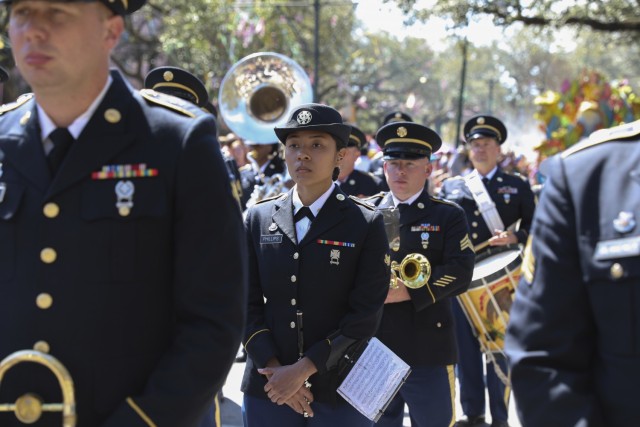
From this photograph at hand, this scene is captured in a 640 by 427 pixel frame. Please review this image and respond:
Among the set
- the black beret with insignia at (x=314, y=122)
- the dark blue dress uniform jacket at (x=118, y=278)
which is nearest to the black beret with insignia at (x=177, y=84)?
the black beret with insignia at (x=314, y=122)

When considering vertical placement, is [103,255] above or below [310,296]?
above

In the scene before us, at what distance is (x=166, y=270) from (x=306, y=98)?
8172 mm

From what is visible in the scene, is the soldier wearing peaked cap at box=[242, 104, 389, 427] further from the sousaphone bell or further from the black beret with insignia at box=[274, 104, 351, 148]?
the sousaphone bell

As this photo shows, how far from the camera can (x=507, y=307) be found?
6.42m

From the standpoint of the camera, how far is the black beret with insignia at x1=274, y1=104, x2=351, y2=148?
4195 mm

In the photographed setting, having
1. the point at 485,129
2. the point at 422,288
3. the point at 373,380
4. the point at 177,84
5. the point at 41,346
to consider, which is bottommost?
the point at 373,380

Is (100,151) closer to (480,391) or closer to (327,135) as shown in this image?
(327,135)

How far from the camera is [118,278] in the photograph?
236 cm

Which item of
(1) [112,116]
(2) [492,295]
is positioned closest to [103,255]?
(1) [112,116]

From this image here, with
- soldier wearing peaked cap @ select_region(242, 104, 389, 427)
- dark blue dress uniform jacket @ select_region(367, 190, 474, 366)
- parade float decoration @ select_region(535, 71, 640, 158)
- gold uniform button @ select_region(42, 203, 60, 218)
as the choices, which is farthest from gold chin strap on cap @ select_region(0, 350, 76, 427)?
parade float decoration @ select_region(535, 71, 640, 158)

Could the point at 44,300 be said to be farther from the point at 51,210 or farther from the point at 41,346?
the point at 51,210

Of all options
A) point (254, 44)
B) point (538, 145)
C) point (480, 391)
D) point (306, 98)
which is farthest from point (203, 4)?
point (480, 391)

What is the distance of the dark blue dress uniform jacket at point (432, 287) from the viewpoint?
206 inches

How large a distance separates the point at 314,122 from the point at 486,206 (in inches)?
132
